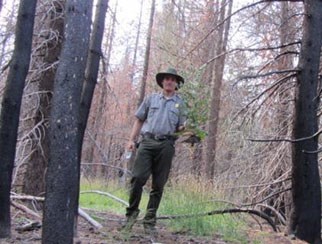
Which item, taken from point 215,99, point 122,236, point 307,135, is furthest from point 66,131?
point 215,99

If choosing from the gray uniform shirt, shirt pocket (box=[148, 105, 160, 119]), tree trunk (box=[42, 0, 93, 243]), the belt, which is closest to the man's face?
the gray uniform shirt

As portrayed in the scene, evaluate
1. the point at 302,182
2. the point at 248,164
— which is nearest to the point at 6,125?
the point at 302,182

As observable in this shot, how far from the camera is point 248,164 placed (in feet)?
29.7

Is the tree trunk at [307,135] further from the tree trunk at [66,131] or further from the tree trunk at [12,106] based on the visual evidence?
the tree trunk at [66,131]

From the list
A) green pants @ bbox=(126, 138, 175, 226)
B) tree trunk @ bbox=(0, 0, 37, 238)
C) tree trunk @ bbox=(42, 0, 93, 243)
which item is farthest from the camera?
green pants @ bbox=(126, 138, 175, 226)

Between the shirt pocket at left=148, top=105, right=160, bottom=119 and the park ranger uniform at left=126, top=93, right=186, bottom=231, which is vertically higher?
the shirt pocket at left=148, top=105, right=160, bottom=119

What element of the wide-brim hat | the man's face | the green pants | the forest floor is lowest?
the forest floor

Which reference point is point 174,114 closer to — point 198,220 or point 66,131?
point 198,220

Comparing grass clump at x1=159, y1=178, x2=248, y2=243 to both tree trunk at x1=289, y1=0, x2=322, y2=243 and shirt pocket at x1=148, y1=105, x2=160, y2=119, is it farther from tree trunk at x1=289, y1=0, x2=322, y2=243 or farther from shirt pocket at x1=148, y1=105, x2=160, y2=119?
shirt pocket at x1=148, y1=105, x2=160, y2=119

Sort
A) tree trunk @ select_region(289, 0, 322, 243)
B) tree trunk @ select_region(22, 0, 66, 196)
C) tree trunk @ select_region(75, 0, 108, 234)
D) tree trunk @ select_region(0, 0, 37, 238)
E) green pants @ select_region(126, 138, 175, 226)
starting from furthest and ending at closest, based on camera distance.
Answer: tree trunk @ select_region(22, 0, 66, 196)
tree trunk @ select_region(289, 0, 322, 243)
green pants @ select_region(126, 138, 175, 226)
tree trunk @ select_region(75, 0, 108, 234)
tree trunk @ select_region(0, 0, 37, 238)

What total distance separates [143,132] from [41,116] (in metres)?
2.33

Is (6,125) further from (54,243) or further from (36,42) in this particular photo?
(36,42)

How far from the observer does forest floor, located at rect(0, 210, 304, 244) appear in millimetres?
4879

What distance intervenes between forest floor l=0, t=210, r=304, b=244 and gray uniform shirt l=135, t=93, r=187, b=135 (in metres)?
1.22
